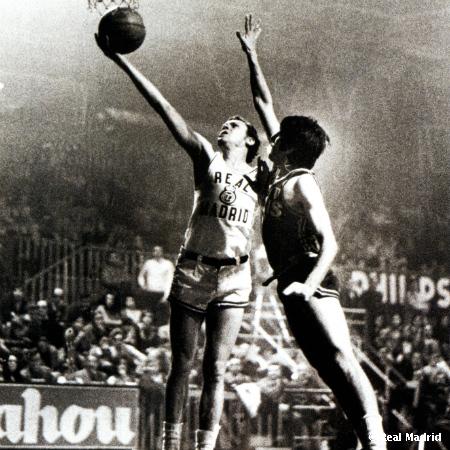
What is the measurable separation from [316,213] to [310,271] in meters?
0.28

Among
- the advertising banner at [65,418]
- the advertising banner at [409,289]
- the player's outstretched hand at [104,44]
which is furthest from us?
the advertising banner at [409,289]

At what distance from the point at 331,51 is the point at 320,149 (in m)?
2.42

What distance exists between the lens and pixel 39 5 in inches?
210

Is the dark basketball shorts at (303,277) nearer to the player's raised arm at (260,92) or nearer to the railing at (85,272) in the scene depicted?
the player's raised arm at (260,92)

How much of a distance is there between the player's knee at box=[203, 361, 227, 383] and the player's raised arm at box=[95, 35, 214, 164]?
110 centimetres

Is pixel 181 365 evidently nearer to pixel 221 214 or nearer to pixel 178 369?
pixel 178 369

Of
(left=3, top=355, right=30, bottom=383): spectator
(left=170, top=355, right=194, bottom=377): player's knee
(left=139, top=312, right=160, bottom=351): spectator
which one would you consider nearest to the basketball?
(left=170, top=355, right=194, bottom=377): player's knee

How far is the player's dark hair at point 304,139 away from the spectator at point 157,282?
173 centimetres

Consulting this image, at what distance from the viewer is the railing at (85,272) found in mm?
5164

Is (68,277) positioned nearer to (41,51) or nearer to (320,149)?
(41,51)

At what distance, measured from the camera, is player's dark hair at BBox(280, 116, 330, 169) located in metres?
4.10

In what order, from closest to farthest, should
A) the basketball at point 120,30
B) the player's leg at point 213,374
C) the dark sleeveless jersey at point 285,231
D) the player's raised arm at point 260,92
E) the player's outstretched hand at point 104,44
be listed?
1. the player's leg at point 213,374
2. the dark sleeveless jersey at point 285,231
3. the player's outstretched hand at point 104,44
4. the basketball at point 120,30
5. the player's raised arm at point 260,92

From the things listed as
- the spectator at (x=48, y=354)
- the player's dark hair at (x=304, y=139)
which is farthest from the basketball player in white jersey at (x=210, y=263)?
the spectator at (x=48, y=354)

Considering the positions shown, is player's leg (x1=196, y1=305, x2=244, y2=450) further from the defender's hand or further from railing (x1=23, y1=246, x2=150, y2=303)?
railing (x1=23, y1=246, x2=150, y2=303)
